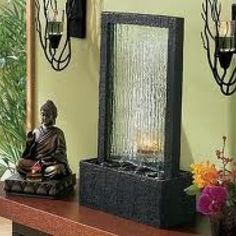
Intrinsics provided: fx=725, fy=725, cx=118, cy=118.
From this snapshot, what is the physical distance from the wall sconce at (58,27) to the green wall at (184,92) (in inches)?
1.0

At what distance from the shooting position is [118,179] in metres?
1.96

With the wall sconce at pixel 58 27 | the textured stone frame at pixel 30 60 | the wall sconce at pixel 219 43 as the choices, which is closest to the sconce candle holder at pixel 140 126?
the wall sconce at pixel 219 43

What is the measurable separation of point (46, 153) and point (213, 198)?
647 millimetres

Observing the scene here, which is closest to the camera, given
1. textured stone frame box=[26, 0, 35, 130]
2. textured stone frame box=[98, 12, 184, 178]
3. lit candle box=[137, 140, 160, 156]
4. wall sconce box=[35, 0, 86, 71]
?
textured stone frame box=[98, 12, 184, 178]

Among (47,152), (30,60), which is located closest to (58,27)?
(30,60)

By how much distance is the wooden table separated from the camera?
188cm

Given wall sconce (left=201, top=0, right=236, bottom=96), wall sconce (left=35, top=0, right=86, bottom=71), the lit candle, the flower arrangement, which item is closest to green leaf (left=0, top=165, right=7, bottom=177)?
wall sconce (left=35, top=0, right=86, bottom=71)

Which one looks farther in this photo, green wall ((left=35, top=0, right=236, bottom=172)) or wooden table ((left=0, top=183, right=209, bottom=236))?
green wall ((left=35, top=0, right=236, bottom=172))

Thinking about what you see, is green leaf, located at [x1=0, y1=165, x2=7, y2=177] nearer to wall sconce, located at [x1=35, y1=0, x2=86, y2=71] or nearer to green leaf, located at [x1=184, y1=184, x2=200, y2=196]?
wall sconce, located at [x1=35, y1=0, x2=86, y2=71]

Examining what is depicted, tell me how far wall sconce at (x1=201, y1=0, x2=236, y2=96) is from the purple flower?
1.20 feet

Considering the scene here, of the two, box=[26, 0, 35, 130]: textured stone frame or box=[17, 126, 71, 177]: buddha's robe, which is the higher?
box=[26, 0, 35, 130]: textured stone frame

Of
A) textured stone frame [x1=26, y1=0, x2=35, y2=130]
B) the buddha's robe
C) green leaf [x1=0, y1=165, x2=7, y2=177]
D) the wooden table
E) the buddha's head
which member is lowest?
green leaf [x1=0, y1=165, x2=7, y2=177]

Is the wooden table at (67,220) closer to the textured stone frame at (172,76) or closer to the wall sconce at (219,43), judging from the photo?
the textured stone frame at (172,76)

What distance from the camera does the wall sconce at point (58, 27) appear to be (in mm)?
2342
